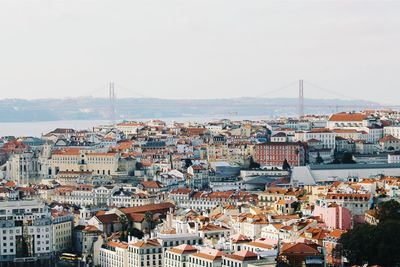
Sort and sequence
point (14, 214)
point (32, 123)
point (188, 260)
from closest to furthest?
point (188, 260) < point (14, 214) < point (32, 123)

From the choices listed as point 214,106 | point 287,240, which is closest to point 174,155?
point 287,240

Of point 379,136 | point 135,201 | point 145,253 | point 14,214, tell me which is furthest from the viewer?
point 379,136

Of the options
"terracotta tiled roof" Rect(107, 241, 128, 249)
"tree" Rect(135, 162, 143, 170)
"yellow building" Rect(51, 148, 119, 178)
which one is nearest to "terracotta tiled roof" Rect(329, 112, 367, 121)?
"tree" Rect(135, 162, 143, 170)

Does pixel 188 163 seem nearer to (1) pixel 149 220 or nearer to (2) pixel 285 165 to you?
(2) pixel 285 165

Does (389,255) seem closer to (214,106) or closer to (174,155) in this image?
(174,155)

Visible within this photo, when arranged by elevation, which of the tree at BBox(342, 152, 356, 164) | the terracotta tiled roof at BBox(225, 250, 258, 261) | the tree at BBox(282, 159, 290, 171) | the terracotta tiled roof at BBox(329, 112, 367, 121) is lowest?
the terracotta tiled roof at BBox(225, 250, 258, 261)

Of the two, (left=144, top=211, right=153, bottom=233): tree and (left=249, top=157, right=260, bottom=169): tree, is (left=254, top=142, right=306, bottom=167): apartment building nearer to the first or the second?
(left=249, top=157, right=260, bottom=169): tree
